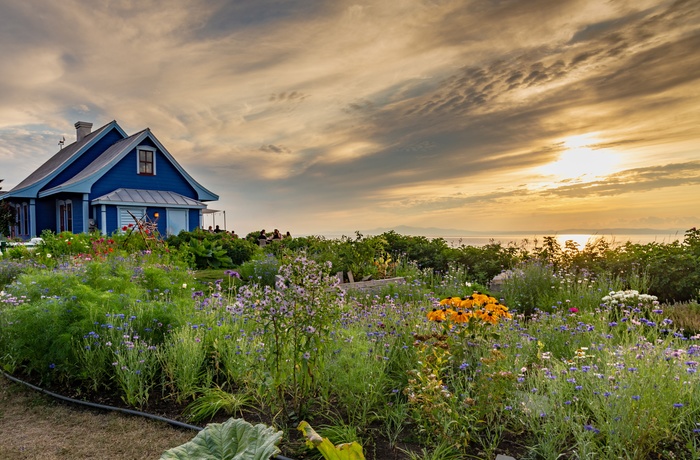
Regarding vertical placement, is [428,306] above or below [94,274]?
below

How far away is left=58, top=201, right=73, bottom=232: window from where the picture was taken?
2114 centimetres

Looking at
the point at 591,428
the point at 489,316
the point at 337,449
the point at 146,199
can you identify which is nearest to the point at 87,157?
the point at 146,199

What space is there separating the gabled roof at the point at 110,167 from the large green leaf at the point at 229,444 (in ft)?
63.2

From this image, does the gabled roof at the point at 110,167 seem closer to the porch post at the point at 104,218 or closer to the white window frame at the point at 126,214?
the porch post at the point at 104,218

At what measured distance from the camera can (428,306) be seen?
6094mm

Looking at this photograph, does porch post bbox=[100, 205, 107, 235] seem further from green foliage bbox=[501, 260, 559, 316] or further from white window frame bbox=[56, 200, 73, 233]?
green foliage bbox=[501, 260, 559, 316]

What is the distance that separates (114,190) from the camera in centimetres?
2050

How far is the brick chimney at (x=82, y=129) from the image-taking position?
25.4 m

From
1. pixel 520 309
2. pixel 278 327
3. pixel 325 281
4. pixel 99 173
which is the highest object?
pixel 99 173

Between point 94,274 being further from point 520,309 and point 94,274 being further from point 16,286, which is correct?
point 520,309

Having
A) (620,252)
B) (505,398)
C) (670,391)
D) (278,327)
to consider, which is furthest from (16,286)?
(620,252)

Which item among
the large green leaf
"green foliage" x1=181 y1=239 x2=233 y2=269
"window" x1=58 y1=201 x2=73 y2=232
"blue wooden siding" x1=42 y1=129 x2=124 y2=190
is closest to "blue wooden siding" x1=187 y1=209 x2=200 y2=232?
"window" x1=58 y1=201 x2=73 y2=232

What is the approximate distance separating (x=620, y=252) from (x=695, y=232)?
143cm

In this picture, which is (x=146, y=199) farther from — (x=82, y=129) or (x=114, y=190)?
(x=82, y=129)
